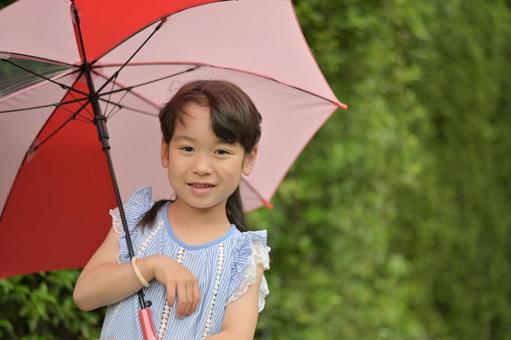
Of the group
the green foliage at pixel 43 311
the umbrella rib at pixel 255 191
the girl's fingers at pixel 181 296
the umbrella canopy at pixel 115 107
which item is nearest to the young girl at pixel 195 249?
the girl's fingers at pixel 181 296

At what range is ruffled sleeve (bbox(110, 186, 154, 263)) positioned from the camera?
262 centimetres

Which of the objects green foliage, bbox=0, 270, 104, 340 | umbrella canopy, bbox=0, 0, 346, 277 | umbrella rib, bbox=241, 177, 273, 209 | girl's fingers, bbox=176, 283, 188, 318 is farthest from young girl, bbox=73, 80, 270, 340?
green foliage, bbox=0, 270, 104, 340

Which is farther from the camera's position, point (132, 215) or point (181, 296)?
point (132, 215)

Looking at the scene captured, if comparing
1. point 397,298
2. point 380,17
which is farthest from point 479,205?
point 380,17

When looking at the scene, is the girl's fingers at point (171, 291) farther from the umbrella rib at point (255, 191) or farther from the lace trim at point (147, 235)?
the umbrella rib at point (255, 191)

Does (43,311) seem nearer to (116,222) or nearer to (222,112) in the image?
(116,222)

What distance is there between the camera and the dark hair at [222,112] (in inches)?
99.2

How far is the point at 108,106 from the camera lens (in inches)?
122

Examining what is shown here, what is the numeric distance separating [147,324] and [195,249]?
0.23 metres

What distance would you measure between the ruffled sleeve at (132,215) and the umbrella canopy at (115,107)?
0.34m

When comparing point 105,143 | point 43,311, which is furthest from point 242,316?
point 43,311

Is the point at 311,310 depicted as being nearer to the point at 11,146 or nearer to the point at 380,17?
the point at 380,17

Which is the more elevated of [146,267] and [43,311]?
[146,267]

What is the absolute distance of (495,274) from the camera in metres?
8.52
